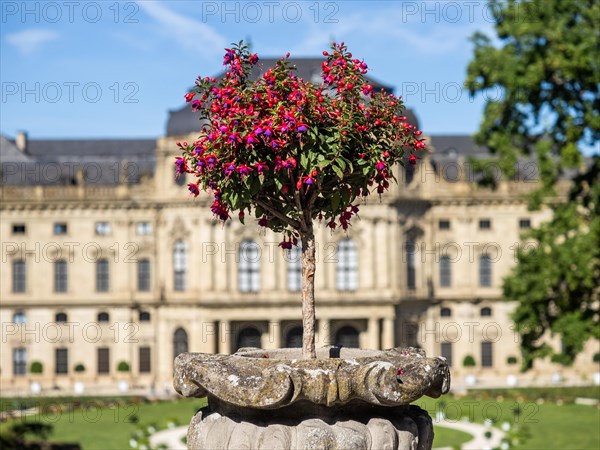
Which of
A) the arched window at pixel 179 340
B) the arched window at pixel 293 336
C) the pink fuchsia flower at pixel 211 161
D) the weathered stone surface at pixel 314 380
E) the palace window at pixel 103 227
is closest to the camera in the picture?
the weathered stone surface at pixel 314 380

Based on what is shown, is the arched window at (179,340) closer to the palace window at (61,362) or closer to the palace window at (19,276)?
the palace window at (61,362)

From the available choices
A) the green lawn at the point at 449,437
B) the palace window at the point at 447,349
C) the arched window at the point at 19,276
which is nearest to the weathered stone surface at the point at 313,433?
the green lawn at the point at 449,437

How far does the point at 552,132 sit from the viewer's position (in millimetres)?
34438

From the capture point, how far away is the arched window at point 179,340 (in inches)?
2486

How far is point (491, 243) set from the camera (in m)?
66.0

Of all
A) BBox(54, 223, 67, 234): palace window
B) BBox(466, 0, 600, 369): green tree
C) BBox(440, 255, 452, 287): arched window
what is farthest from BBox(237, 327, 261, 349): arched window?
BBox(466, 0, 600, 369): green tree

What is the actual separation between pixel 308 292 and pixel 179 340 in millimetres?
52203

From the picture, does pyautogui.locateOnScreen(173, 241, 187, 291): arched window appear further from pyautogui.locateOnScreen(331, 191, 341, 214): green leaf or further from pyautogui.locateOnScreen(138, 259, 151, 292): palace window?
pyautogui.locateOnScreen(331, 191, 341, 214): green leaf

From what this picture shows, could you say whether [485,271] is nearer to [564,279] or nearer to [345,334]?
[345,334]

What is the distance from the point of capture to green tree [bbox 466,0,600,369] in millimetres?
33344

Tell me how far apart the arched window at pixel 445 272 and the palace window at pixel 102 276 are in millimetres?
19157

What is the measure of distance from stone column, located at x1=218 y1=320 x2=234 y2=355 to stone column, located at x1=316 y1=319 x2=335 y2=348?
15.3ft

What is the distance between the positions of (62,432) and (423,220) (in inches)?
1130

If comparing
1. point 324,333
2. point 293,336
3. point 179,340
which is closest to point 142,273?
point 179,340
